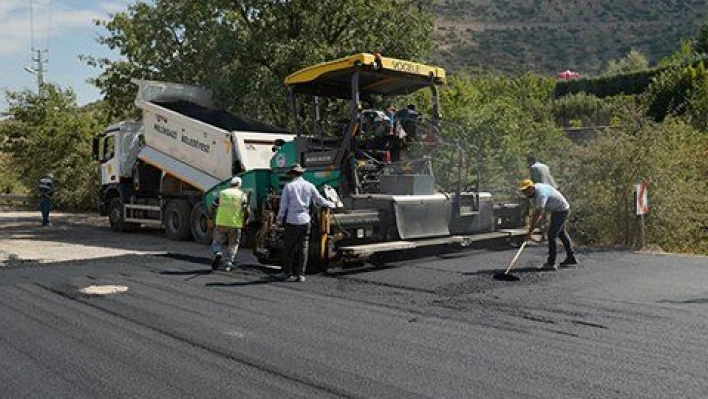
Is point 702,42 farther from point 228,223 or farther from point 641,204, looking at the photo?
point 228,223

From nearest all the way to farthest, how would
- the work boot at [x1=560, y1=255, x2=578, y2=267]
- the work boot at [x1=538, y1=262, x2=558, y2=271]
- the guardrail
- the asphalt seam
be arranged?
the asphalt seam, the work boot at [x1=538, y1=262, x2=558, y2=271], the work boot at [x1=560, y1=255, x2=578, y2=267], the guardrail

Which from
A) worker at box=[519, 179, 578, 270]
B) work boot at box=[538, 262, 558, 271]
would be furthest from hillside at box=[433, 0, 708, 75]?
work boot at box=[538, 262, 558, 271]

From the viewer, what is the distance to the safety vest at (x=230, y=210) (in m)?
10.3

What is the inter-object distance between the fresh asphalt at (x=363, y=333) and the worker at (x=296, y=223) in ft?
0.84

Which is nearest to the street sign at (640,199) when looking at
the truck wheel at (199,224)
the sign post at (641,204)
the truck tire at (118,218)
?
the sign post at (641,204)

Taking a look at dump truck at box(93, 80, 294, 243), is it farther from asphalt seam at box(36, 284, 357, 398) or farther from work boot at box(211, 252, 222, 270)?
asphalt seam at box(36, 284, 357, 398)

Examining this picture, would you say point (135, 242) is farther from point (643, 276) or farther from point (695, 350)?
point (695, 350)

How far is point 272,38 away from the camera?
60.8ft

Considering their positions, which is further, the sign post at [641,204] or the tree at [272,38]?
the tree at [272,38]

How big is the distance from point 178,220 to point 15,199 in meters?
20.1

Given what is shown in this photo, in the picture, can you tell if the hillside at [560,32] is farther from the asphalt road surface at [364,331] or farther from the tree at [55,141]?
the asphalt road surface at [364,331]

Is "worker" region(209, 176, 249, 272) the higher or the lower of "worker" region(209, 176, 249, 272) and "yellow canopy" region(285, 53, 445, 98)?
the lower

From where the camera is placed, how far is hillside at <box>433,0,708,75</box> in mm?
75875

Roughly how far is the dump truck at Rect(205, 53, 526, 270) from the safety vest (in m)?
0.38
